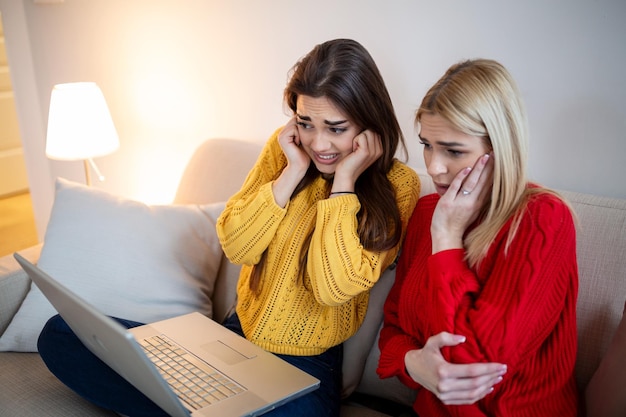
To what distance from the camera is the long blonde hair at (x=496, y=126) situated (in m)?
1.14

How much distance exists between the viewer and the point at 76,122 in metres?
2.21

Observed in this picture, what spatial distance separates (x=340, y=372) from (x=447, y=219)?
55 centimetres

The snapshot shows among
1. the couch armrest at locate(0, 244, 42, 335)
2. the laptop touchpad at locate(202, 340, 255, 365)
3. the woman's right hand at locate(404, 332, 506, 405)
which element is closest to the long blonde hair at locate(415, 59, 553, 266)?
the woman's right hand at locate(404, 332, 506, 405)

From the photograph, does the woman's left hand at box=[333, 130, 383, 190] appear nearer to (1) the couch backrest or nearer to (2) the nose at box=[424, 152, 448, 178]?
(2) the nose at box=[424, 152, 448, 178]

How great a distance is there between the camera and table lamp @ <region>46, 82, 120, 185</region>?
2.19 m

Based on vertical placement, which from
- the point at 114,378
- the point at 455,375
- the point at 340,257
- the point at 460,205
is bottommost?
the point at 114,378

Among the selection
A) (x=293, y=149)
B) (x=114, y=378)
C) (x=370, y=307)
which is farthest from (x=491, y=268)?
(x=114, y=378)

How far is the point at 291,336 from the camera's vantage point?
148 cm

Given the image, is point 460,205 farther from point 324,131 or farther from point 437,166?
point 324,131

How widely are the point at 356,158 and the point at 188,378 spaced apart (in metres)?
0.59

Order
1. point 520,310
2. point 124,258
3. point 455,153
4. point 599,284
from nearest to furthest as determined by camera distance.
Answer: point 520,310
point 455,153
point 599,284
point 124,258

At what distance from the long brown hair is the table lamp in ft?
3.39

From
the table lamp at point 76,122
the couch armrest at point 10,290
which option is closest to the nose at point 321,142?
the couch armrest at point 10,290

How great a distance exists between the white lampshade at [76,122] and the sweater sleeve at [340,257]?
1160 millimetres
